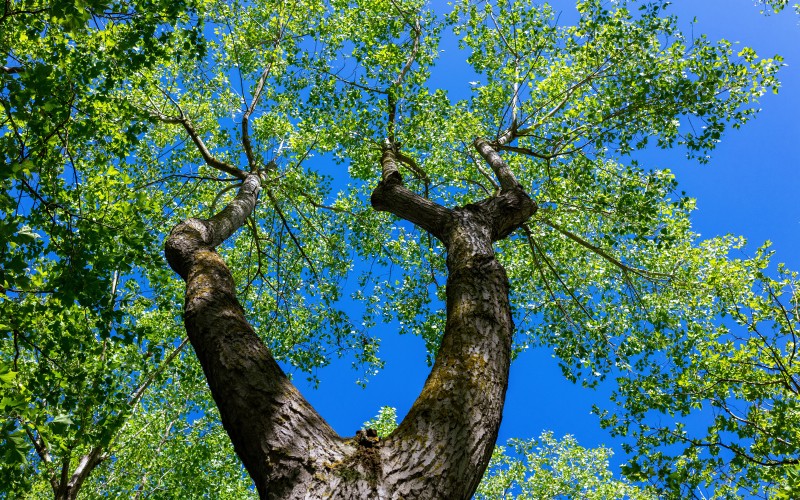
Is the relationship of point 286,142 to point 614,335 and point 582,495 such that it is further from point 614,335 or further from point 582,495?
point 582,495

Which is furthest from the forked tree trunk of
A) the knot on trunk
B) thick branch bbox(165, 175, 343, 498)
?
the knot on trunk

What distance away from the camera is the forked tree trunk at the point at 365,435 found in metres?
2.70

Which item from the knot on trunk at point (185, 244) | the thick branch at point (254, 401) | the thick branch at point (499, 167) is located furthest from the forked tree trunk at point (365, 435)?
the thick branch at point (499, 167)

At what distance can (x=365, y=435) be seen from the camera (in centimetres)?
299

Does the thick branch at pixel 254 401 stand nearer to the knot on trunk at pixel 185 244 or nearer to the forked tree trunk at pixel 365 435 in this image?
the forked tree trunk at pixel 365 435

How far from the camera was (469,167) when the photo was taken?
1334cm

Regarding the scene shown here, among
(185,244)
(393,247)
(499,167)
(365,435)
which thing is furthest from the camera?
(393,247)

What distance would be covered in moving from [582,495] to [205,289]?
55.0 feet

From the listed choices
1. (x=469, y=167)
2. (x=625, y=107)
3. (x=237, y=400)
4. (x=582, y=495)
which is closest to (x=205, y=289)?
(x=237, y=400)

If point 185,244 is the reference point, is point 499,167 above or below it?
above

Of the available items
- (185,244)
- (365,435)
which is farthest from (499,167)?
(365,435)

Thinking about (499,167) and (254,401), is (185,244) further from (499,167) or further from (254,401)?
(499,167)

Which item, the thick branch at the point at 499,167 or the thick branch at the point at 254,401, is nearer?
the thick branch at the point at 254,401

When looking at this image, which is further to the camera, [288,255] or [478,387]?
[288,255]
